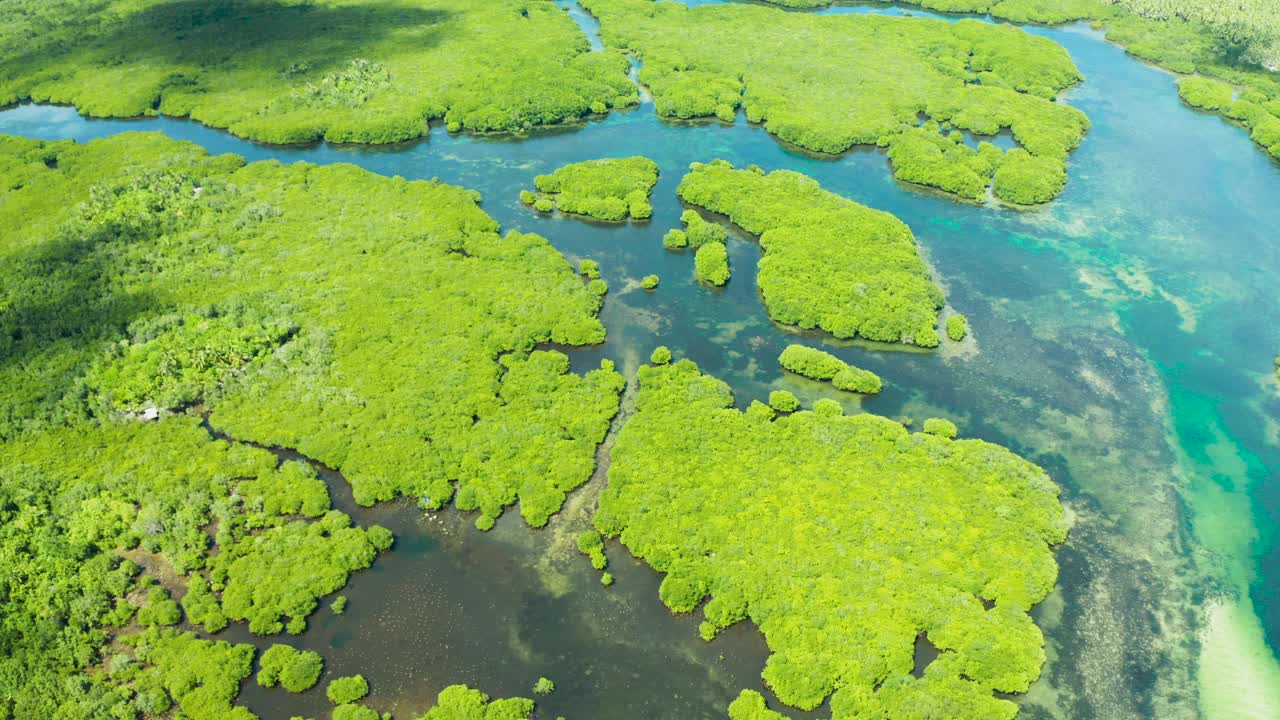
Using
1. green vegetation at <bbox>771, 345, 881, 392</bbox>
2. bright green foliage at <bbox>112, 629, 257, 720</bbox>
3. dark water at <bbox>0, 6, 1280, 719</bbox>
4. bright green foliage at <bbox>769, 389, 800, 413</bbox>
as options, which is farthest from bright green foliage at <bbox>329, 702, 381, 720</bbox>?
green vegetation at <bbox>771, 345, 881, 392</bbox>

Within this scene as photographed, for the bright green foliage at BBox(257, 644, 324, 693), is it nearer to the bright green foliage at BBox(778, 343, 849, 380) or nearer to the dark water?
the dark water

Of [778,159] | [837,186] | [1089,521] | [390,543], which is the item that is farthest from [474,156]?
[1089,521]

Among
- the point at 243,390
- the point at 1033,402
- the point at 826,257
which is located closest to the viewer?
the point at 243,390

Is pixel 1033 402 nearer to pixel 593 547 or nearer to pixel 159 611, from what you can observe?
pixel 593 547

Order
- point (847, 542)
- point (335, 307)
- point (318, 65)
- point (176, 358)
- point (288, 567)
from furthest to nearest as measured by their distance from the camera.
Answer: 1. point (318, 65)
2. point (335, 307)
3. point (176, 358)
4. point (847, 542)
5. point (288, 567)

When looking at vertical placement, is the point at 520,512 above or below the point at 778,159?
below

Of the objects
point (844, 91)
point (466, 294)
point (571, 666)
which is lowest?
point (571, 666)

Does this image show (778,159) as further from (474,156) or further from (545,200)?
(474,156)

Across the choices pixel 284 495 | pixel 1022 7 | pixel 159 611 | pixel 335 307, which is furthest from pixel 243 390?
pixel 1022 7
